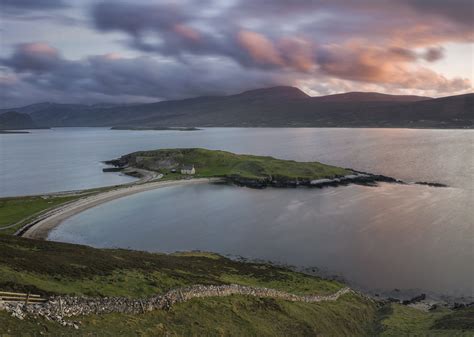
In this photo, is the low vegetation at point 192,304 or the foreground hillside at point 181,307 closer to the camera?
the foreground hillside at point 181,307

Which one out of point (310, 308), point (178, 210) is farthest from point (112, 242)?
point (310, 308)

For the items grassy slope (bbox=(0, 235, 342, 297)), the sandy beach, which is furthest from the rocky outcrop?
the sandy beach

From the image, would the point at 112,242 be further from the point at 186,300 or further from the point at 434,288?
the point at 434,288

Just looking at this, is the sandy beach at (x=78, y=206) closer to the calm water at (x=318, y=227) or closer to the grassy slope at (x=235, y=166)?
the calm water at (x=318, y=227)

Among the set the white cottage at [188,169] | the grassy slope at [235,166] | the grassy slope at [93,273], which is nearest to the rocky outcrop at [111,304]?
the grassy slope at [93,273]

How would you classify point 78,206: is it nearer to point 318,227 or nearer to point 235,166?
point 318,227

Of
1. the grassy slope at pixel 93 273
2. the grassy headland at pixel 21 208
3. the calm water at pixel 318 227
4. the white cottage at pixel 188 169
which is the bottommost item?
the calm water at pixel 318 227

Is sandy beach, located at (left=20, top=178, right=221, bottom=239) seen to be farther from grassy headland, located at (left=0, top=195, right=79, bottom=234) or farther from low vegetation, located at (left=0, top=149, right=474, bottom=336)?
low vegetation, located at (left=0, top=149, right=474, bottom=336)
